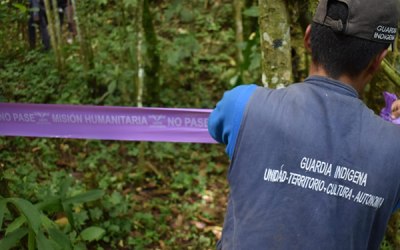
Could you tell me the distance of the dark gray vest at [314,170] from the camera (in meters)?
1.17

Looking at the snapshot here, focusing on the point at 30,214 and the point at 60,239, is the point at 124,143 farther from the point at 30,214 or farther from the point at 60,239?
the point at 30,214

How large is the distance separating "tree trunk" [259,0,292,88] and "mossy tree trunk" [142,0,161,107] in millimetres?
2759

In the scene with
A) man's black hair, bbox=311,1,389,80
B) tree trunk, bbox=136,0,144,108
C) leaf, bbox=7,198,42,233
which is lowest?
leaf, bbox=7,198,42,233

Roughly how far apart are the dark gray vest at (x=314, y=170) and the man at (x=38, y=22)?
3.43 meters

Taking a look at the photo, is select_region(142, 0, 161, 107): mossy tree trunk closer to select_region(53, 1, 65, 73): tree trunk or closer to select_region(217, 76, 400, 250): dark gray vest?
select_region(53, 1, 65, 73): tree trunk

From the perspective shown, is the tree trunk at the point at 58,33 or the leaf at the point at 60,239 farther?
the tree trunk at the point at 58,33

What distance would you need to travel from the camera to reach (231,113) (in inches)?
51.1

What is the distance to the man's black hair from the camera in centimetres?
125

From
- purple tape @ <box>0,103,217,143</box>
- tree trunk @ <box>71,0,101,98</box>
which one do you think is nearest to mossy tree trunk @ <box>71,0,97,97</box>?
tree trunk @ <box>71,0,101,98</box>

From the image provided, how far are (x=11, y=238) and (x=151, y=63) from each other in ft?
11.1

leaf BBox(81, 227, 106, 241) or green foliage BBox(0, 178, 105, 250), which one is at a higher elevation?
green foliage BBox(0, 178, 105, 250)

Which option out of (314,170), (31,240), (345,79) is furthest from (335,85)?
(31,240)

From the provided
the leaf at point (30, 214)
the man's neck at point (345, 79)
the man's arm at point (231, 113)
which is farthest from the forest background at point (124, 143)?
the man's arm at point (231, 113)

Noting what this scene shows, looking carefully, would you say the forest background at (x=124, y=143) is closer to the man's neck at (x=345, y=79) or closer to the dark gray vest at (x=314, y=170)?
the man's neck at (x=345, y=79)
